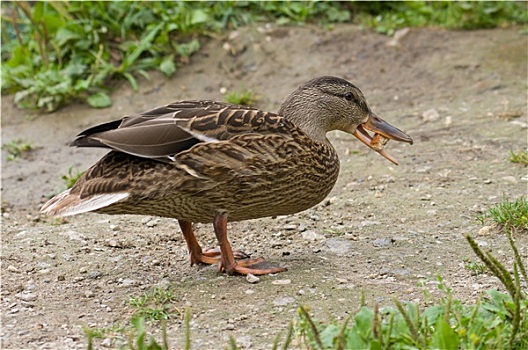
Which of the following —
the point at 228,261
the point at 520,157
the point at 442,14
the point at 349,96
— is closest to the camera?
the point at 228,261

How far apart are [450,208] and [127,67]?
13.1 ft

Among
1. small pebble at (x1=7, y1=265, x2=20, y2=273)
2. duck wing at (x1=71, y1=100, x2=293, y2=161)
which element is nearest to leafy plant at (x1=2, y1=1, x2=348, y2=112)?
small pebble at (x1=7, y1=265, x2=20, y2=273)

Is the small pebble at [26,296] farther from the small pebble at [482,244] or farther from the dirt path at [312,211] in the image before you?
A: the small pebble at [482,244]

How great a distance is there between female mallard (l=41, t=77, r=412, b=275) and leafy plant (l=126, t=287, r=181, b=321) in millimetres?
413

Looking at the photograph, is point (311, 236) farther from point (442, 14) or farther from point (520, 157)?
point (442, 14)

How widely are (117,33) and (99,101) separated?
84 centimetres

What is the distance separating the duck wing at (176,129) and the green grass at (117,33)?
3.63 metres

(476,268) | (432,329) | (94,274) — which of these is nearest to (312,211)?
(476,268)

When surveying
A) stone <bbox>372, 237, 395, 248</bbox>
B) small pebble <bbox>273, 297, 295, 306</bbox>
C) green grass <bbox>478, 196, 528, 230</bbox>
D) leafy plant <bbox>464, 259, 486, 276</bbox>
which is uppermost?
green grass <bbox>478, 196, 528, 230</bbox>

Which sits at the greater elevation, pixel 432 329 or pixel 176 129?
pixel 176 129

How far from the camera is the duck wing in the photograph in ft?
13.7

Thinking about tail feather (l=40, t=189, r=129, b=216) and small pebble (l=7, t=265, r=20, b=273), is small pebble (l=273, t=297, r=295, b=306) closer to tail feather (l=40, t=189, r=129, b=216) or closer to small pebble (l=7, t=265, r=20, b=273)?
tail feather (l=40, t=189, r=129, b=216)

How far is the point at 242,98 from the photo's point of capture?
750cm

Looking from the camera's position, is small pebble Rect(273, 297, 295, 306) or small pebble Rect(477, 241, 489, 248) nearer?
small pebble Rect(273, 297, 295, 306)
